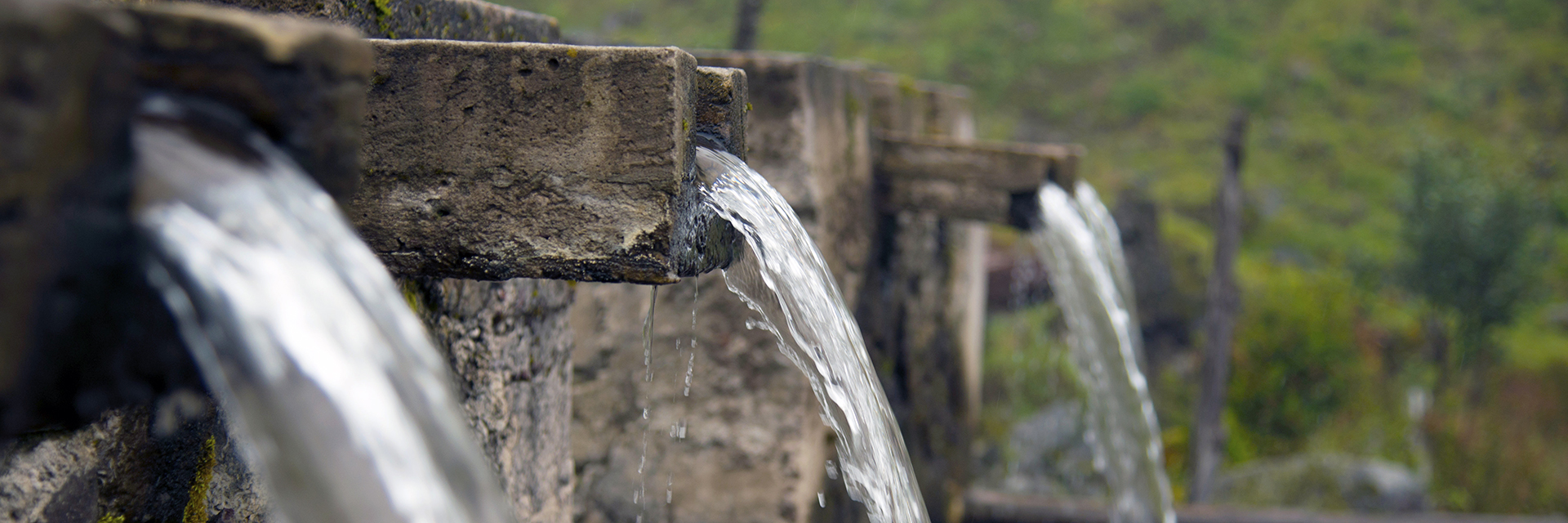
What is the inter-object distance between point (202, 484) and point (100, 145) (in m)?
0.63

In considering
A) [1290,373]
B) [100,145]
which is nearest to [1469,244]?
[1290,373]

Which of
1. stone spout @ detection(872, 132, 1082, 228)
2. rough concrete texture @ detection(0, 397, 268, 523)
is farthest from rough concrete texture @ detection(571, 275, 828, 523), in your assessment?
rough concrete texture @ detection(0, 397, 268, 523)

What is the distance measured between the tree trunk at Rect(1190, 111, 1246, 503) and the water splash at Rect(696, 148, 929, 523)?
4885 millimetres

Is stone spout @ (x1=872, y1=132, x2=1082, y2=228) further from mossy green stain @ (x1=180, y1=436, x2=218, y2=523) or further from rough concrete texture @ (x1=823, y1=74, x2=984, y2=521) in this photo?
mossy green stain @ (x1=180, y1=436, x2=218, y2=523)

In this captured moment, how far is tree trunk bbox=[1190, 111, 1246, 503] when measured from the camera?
6.05m

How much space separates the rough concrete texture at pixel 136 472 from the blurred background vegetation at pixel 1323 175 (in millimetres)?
4656

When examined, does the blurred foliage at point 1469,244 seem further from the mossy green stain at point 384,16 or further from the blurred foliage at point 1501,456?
the mossy green stain at point 384,16

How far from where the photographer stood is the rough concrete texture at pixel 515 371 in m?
1.49

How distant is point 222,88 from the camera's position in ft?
2.35

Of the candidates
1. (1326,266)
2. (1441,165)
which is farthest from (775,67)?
(1326,266)

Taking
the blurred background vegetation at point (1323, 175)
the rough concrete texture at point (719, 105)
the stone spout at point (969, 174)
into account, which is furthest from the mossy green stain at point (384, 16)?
the blurred background vegetation at point (1323, 175)

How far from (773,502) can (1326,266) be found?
420 inches

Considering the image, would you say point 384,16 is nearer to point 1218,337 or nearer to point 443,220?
point 443,220

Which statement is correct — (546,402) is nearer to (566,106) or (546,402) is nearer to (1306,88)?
(566,106)
